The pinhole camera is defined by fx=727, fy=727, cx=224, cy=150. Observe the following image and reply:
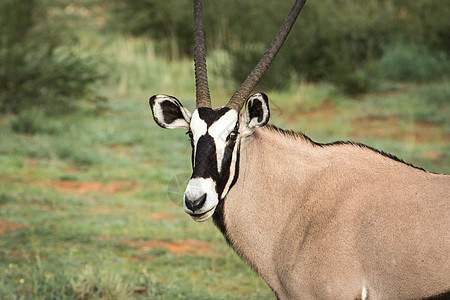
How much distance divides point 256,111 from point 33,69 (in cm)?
942

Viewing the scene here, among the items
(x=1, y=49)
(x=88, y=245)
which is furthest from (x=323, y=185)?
(x=1, y=49)

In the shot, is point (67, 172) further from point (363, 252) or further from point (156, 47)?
point (156, 47)

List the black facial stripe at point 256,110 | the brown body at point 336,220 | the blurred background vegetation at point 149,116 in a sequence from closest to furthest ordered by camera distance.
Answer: the brown body at point 336,220 < the black facial stripe at point 256,110 < the blurred background vegetation at point 149,116

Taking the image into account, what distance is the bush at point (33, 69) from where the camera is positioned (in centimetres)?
1252

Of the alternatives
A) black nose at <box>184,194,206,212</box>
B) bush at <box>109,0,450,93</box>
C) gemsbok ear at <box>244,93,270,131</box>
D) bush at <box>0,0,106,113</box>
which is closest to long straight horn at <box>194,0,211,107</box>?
gemsbok ear at <box>244,93,270,131</box>

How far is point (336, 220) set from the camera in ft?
12.6

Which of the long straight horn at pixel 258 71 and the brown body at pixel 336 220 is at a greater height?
the long straight horn at pixel 258 71

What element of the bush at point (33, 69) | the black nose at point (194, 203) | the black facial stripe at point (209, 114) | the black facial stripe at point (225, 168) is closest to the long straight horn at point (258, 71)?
the black facial stripe at point (209, 114)

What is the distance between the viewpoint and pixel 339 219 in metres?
3.83

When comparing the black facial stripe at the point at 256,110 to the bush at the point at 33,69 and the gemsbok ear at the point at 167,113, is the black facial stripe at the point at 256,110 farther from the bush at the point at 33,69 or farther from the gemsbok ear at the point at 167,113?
the bush at the point at 33,69

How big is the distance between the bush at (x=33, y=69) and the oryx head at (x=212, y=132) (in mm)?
8831

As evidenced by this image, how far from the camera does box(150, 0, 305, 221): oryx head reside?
3.72m

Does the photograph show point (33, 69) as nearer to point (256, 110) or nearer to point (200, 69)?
point (200, 69)

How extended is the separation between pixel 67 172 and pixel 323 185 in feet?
20.8
